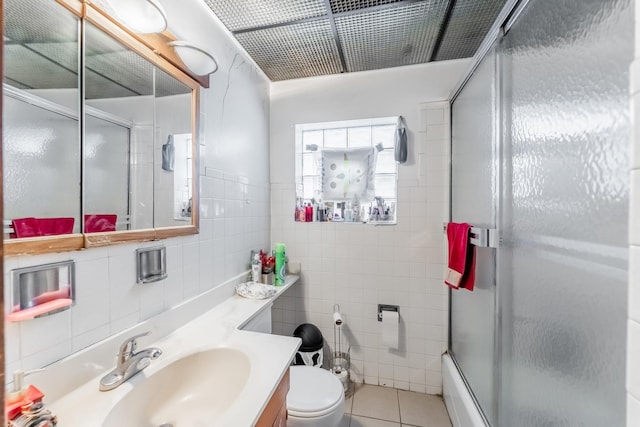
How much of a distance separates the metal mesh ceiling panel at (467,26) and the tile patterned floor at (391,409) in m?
2.37

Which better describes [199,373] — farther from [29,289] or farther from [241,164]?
[241,164]

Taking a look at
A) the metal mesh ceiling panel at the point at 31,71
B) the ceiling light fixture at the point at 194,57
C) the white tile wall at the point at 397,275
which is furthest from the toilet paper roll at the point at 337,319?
the metal mesh ceiling panel at the point at 31,71

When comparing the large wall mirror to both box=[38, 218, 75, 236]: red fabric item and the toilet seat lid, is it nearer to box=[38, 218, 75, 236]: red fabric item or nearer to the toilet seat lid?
box=[38, 218, 75, 236]: red fabric item

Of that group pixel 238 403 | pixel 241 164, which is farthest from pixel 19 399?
pixel 241 164

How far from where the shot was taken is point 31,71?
684 mm

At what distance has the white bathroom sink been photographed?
0.79 m

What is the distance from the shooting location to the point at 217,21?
146 cm

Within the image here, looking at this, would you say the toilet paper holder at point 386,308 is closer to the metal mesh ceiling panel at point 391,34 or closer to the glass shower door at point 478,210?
the glass shower door at point 478,210

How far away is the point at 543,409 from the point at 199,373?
46.8 inches

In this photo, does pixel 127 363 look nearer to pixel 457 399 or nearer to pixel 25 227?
pixel 25 227

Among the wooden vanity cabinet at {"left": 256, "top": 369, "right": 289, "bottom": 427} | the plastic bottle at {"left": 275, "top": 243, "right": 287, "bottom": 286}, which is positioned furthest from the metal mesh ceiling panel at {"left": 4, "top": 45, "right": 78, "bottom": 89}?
the plastic bottle at {"left": 275, "top": 243, "right": 287, "bottom": 286}

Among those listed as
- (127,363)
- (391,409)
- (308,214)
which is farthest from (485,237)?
(127,363)

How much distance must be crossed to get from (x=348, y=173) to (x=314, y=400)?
1507 mm

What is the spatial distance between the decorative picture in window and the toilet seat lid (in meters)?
1.23
